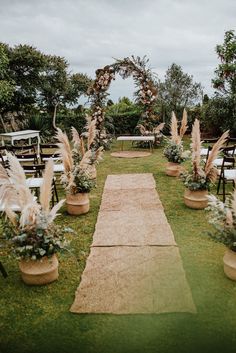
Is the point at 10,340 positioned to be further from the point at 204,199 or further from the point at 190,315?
the point at 204,199

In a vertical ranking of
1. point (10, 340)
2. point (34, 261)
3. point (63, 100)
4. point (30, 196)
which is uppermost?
point (63, 100)

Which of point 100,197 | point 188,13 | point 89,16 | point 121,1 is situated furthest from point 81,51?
point 100,197

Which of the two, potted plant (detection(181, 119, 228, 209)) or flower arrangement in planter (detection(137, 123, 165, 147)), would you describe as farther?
flower arrangement in planter (detection(137, 123, 165, 147))

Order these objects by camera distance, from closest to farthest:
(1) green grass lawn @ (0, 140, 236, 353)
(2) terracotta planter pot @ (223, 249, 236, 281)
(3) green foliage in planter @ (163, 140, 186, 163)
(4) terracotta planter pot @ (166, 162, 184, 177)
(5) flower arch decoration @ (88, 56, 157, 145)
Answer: (1) green grass lawn @ (0, 140, 236, 353)
(2) terracotta planter pot @ (223, 249, 236, 281)
(3) green foliage in planter @ (163, 140, 186, 163)
(4) terracotta planter pot @ (166, 162, 184, 177)
(5) flower arch decoration @ (88, 56, 157, 145)

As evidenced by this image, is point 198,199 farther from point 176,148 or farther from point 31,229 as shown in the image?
point 31,229

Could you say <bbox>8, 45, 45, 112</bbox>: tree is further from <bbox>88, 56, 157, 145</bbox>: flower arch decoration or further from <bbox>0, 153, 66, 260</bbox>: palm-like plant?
<bbox>0, 153, 66, 260</bbox>: palm-like plant

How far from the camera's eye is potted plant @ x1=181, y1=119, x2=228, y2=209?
19.1 ft

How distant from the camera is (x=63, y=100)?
1709 cm

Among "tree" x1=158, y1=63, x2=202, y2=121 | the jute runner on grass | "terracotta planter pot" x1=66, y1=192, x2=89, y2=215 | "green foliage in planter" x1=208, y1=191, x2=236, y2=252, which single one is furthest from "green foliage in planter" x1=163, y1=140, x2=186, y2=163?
"tree" x1=158, y1=63, x2=202, y2=121

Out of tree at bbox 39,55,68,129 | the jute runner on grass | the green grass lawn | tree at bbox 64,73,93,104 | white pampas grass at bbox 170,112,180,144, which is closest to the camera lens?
the green grass lawn

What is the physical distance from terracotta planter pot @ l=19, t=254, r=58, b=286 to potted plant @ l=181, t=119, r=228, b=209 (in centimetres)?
316

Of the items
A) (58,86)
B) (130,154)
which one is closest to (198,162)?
(130,154)

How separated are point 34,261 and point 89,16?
7.97 metres

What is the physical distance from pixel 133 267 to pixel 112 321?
3.39 ft
